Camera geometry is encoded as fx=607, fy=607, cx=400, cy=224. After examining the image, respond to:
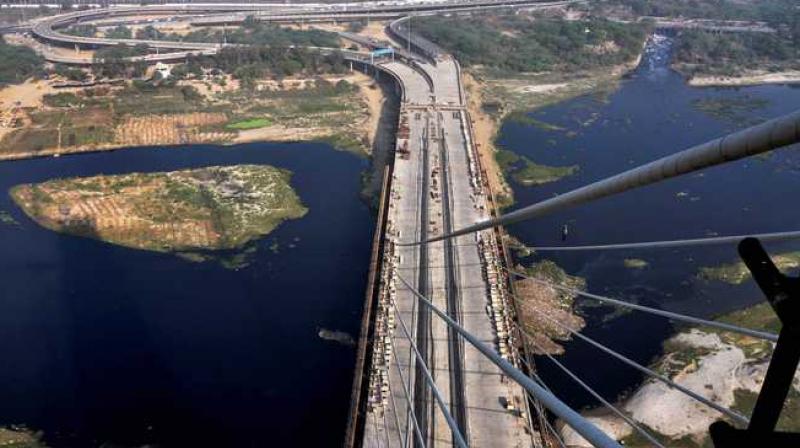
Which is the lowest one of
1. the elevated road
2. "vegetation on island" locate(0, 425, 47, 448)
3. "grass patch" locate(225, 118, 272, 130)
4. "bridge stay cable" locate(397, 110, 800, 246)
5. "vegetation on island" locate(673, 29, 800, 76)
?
"vegetation on island" locate(0, 425, 47, 448)

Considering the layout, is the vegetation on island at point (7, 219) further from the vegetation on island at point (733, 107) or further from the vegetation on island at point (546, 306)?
the vegetation on island at point (733, 107)

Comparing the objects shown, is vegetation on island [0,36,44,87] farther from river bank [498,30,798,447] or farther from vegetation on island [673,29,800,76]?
vegetation on island [673,29,800,76]

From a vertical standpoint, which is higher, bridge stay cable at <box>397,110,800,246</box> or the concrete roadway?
bridge stay cable at <box>397,110,800,246</box>

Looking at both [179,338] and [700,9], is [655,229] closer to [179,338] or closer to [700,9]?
[179,338]

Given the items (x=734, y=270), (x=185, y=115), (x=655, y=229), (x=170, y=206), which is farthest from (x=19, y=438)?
(x=185, y=115)

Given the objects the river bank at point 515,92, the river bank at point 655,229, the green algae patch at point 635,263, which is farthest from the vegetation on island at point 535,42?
the green algae patch at point 635,263

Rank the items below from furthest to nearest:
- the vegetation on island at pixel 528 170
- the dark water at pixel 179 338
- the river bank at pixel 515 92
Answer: the river bank at pixel 515 92
the vegetation on island at pixel 528 170
the dark water at pixel 179 338

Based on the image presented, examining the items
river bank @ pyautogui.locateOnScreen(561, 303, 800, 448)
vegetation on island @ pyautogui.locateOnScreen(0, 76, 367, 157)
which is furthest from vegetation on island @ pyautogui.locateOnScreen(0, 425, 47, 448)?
vegetation on island @ pyautogui.locateOnScreen(0, 76, 367, 157)
